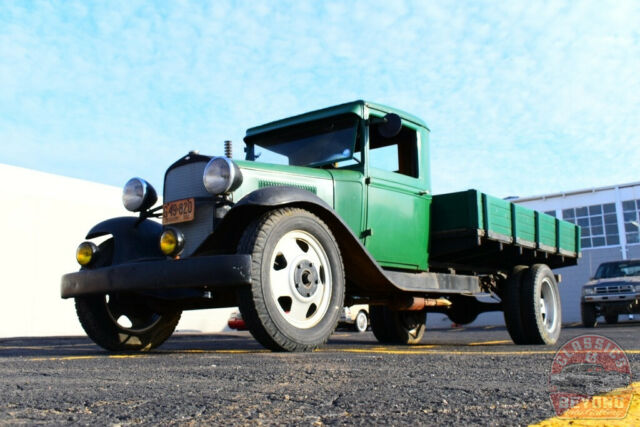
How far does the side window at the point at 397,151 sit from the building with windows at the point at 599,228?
2078 centimetres

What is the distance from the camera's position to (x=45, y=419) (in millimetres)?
1780

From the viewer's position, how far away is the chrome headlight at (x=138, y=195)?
208 inches

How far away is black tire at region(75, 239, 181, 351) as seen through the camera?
5039 millimetres

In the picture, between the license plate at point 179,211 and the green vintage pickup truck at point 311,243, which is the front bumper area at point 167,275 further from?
the license plate at point 179,211

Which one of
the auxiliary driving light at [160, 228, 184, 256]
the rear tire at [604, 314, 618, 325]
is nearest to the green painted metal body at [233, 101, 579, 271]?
the auxiliary driving light at [160, 228, 184, 256]

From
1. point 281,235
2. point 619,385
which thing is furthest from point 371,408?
point 281,235

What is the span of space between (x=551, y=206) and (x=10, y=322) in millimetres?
21392

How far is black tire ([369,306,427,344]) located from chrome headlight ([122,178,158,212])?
11.9 feet

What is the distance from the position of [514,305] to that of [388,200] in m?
2.23

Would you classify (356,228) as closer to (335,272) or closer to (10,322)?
(335,272)

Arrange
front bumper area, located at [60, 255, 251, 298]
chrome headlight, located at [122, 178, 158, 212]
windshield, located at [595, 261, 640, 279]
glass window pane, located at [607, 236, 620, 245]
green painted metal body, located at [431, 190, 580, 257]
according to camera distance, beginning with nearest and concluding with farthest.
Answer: front bumper area, located at [60, 255, 251, 298], chrome headlight, located at [122, 178, 158, 212], green painted metal body, located at [431, 190, 580, 257], windshield, located at [595, 261, 640, 279], glass window pane, located at [607, 236, 620, 245]

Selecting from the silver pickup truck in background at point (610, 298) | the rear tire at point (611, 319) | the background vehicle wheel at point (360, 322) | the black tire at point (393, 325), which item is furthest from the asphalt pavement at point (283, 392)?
the rear tire at point (611, 319)

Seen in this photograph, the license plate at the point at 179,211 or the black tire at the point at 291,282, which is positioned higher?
the license plate at the point at 179,211

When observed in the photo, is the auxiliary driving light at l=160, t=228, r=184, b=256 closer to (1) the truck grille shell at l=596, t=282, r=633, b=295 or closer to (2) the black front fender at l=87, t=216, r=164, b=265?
(2) the black front fender at l=87, t=216, r=164, b=265
